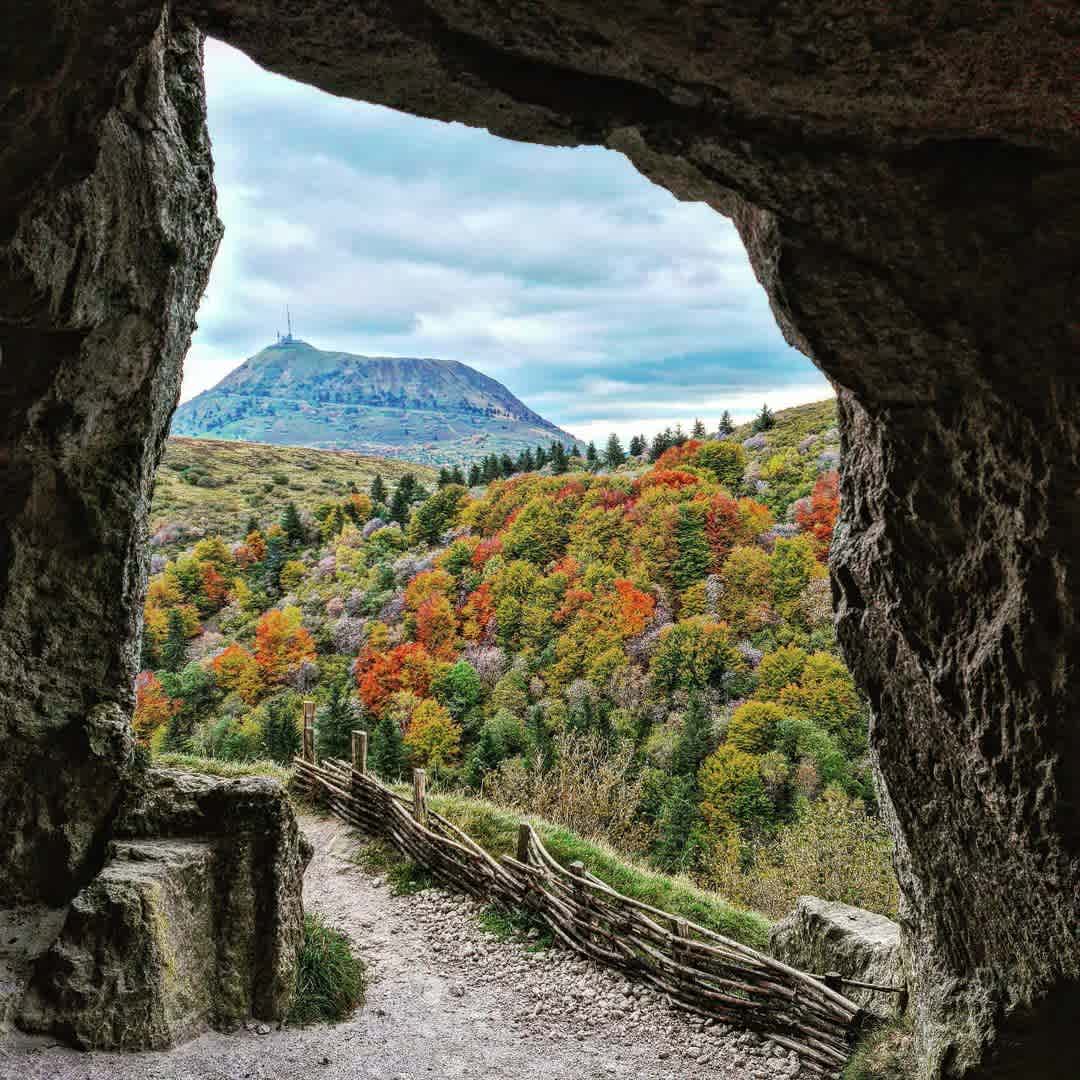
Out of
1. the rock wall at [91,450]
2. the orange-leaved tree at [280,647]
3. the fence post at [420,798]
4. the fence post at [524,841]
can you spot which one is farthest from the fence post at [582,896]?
the orange-leaved tree at [280,647]

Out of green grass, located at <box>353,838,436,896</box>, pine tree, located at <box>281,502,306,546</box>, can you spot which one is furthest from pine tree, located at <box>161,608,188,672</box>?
green grass, located at <box>353,838,436,896</box>

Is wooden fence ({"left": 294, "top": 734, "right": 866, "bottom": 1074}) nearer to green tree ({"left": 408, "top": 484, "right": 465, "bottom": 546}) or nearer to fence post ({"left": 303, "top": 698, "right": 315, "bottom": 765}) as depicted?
fence post ({"left": 303, "top": 698, "right": 315, "bottom": 765})

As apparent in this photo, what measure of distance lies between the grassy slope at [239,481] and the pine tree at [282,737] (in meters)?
19.0

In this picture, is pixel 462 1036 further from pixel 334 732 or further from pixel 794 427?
pixel 794 427

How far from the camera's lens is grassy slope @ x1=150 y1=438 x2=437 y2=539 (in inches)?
1869

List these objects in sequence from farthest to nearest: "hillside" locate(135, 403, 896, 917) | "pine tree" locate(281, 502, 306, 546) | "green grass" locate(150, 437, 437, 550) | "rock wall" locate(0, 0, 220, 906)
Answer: "green grass" locate(150, 437, 437, 550), "pine tree" locate(281, 502, 306, 546), "hillside" locate(135, 403, 896, 917), "rock wall" locate(0, 0, 220, 906)

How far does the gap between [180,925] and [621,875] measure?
5699 mm

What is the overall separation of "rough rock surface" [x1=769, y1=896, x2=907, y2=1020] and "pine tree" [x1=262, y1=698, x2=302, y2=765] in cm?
1440

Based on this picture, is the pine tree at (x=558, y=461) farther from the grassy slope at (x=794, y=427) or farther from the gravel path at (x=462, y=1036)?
the gravel path at (x=462, y=1036)

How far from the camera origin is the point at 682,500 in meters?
32.0

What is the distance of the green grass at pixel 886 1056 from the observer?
5.07 m

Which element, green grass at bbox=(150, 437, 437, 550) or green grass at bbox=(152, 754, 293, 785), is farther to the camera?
green grass at bbox=(150, 437, 437, 550)

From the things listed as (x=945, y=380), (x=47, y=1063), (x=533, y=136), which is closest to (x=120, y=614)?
(x=47, y=1063)

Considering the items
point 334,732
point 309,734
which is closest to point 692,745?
point 334,732
